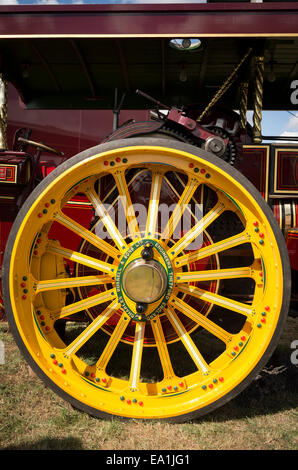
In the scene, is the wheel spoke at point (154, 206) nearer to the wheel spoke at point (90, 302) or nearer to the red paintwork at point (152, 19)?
the wheel spoke at point (90, 302)

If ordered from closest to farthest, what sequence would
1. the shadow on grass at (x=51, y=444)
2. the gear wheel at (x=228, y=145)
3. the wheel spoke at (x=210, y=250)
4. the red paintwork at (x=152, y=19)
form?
1. the shadow on grass at (x=51, y=444)
2. the red paintwork at (x=152, y=19)
3. the wheel spoke at (x=210, y=250)
4. the gear wheel at (x=228, y=145)

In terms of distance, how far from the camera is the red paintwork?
71.2 inches

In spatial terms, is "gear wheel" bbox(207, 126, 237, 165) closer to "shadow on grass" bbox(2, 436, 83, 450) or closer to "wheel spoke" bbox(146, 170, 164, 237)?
"wheel spoke" bbox(146, 170, 164, 237)

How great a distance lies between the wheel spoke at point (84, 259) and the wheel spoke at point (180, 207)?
33 cm

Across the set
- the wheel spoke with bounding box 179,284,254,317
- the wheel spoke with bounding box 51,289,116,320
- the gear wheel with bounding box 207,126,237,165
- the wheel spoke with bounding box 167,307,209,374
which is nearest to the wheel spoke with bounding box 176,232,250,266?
the wheel spoke with bounding box 179,284,254,317

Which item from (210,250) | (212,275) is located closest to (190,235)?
(210,250)

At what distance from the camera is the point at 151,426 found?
71.0 inches

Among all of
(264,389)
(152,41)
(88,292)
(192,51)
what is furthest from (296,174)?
(88,292)

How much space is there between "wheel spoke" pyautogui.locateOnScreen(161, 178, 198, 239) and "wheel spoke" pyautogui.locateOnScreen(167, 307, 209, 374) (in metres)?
0.40

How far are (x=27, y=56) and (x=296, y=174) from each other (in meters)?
1.75

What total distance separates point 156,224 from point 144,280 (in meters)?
0.29

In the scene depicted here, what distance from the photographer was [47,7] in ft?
6.07

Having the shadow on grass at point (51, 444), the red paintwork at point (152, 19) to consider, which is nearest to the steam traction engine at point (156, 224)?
the red paintwork at point (152, 19)

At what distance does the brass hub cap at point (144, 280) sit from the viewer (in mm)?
1830
